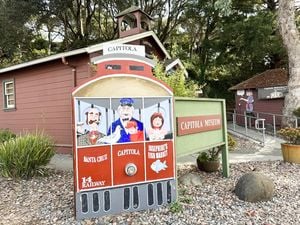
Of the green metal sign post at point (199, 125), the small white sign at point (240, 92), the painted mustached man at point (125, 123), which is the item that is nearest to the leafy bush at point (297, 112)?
the small white sign at point (240, 92)

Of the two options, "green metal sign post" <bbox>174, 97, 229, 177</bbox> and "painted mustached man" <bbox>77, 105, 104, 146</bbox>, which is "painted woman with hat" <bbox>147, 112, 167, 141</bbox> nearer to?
"green metal sign post" <bbox>174, 97, 229, 177</bbox>

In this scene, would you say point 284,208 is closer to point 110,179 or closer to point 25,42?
point 110,179

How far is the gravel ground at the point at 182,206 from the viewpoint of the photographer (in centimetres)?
421

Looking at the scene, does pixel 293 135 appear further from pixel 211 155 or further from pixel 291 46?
pixel 291 46

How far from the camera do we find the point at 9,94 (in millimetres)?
14172

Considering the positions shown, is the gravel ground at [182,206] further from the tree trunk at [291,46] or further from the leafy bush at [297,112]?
the tree trunk at [291,46]

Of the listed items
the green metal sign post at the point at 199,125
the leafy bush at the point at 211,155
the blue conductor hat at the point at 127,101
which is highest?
the blue conductor hat at the point at 127,101

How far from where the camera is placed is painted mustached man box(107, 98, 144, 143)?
4379mm

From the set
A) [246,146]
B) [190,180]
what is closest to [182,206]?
[190,180]

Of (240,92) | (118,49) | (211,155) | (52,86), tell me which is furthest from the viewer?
(240,92)

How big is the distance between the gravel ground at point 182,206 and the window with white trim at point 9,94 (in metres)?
8.03

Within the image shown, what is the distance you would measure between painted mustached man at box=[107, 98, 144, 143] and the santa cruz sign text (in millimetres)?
943

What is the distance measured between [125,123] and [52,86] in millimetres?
8042

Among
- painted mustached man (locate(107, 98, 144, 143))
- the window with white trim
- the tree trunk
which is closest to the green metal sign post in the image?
painted mustached man (locate(107, 98, 144, 143))
